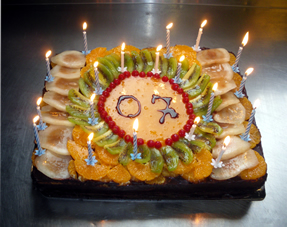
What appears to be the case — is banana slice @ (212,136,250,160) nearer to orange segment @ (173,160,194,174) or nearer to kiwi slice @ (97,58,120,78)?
orange segment @ (173,160,194,174)

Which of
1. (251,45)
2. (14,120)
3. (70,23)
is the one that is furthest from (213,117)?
(70,23)

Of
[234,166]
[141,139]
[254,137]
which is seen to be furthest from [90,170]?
[254,137]

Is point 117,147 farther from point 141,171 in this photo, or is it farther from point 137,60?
point 137,60

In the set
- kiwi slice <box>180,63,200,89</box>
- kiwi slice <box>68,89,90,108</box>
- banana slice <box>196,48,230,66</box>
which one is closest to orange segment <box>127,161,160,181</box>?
kiwi slice <box>68,89,90,108</box>

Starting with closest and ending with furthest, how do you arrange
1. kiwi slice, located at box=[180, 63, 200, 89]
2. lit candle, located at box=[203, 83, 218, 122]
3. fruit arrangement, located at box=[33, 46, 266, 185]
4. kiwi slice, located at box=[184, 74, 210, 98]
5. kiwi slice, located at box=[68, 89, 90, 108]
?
fruit arrangement, located at box=[33, 46, 266, 185], lit candle, located at box=[203, 83, 218, 122], kiwi slice, located at box=[68, 89, 90, 108], kiwi slice, located at box=[184, 74, 210, 98], kiwi slice, located at box=[180, 63, 200, 89]

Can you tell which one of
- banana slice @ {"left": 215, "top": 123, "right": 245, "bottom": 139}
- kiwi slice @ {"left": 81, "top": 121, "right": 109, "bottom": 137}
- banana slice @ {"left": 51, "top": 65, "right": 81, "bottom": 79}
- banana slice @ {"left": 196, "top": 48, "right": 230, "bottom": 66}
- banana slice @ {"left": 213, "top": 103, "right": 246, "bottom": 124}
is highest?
A: banana slice @ {"left": 196, "top": 48, "right": 230, "bottom": 66}

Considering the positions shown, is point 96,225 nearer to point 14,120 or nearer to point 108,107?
point 108,107
